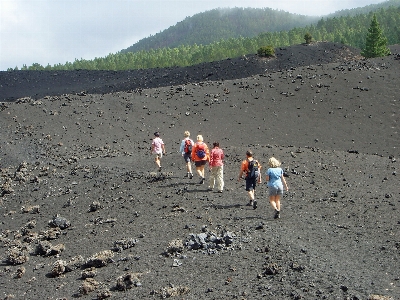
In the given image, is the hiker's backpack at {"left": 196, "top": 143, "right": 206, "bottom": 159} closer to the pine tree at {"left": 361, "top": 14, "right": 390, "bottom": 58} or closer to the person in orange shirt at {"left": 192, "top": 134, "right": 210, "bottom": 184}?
the person in orange shirt at {"left": 192, "top": 134, "right": 210, "bottom": 184}

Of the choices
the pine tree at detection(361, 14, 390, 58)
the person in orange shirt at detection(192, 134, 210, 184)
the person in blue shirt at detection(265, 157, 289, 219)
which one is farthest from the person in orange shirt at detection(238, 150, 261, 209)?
the pine tree at detection(361, 14, 390, 58)

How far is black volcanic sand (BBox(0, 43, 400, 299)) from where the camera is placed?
27.5 ft

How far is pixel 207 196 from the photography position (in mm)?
13344

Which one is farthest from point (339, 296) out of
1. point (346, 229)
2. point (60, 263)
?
point (60, 263)

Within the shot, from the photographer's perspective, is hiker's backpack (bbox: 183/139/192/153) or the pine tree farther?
the pine tree

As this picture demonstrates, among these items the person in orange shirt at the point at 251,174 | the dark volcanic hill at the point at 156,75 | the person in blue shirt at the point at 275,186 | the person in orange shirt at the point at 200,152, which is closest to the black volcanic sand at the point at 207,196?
the person in blue shirt at the point at 275,186

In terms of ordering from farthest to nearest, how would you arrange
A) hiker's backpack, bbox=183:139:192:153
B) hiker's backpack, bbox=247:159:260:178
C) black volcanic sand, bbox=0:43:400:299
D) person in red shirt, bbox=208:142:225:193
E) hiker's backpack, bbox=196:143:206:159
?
hiker's backpack, bbox=183:139:192:153 < hiker's backpack, bbox=196:143:206:159 < person in red shirt, bbox=208:142:225:193 < hiker's backpack, bbox=247:159:260:178 < black volcanic sand, bbox=0:43:400:299

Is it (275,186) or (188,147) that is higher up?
(188,147)

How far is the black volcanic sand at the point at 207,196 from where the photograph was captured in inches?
330

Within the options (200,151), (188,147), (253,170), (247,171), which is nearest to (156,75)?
(188,147)

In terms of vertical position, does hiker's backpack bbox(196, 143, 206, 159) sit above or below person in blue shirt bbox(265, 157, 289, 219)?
above

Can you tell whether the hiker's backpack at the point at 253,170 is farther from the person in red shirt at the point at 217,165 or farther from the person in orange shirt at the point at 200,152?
the person in orange shirt at the point at 200,152

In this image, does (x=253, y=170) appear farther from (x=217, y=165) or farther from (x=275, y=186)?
Answer: (x=217, y=165)

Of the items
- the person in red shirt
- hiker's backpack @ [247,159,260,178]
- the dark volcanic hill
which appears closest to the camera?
hiker's backpack @ [247,159,260,178]
